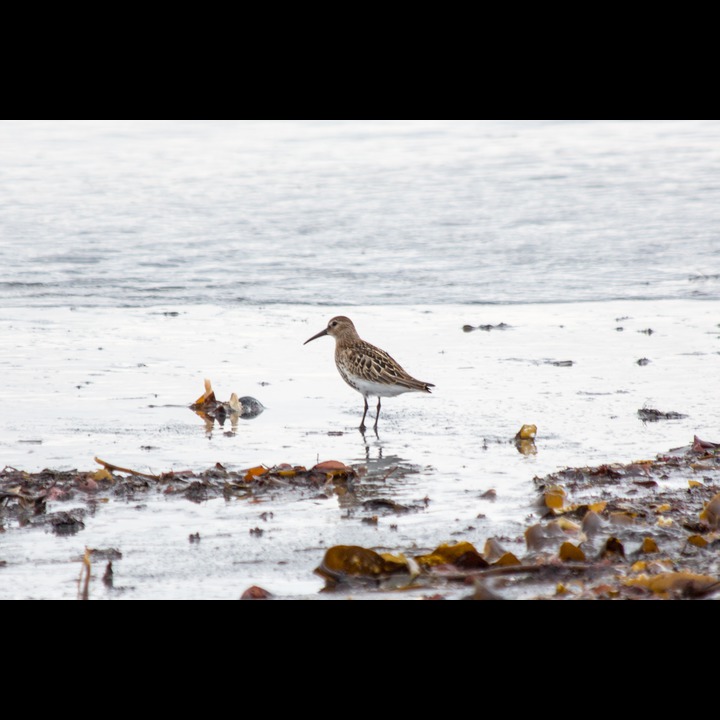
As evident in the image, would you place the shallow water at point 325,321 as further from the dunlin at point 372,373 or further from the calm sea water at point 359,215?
the dunlin at point 372,373

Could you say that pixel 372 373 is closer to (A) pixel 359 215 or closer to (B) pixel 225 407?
(B) pixel 225 407

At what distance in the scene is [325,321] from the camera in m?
10.9

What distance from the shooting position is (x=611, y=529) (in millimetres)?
4938

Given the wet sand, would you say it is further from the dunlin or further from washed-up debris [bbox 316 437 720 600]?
the dunlin

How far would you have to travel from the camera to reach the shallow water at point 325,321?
5246 millimetres

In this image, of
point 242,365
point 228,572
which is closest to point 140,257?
point 242,365

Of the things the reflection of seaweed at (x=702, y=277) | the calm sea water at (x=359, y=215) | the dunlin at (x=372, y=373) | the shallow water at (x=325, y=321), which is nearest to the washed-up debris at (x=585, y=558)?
the shallow water at (x=325, y=321)

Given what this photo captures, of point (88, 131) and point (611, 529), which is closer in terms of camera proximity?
point (611, 529)

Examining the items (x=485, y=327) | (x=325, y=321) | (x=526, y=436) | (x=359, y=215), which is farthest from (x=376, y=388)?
(x=359, y=215)

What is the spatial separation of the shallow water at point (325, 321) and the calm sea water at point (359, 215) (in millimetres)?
63

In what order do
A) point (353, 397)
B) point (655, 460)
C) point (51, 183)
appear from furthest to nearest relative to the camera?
1. point (51, 183)
2. point (353, 397)
3. point (655, 460)

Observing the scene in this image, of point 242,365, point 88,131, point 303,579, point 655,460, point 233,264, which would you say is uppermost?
point 88,131

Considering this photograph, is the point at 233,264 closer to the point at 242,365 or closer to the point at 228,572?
the point at 242,365

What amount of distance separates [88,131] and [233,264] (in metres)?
12.9
